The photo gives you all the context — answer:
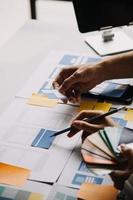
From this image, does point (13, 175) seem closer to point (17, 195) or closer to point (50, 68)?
point (17, 195)

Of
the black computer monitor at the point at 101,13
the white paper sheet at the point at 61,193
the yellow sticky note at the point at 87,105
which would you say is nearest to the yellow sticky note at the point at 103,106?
the yellow sticky note at the point at 87,105

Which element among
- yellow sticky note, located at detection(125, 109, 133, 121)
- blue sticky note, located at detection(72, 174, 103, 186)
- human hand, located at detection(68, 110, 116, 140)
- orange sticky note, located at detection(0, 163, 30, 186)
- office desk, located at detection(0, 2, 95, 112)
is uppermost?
human hand, located at detection(68, 110, 116, 140)

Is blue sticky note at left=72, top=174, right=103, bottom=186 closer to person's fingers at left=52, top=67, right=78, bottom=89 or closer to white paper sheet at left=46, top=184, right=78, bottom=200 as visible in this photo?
white paper sheet at left=46, top=184, right=78, bottom=200

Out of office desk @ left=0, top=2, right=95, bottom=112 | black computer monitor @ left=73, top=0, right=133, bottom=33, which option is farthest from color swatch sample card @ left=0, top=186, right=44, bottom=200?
black computer monitor @ left=73, top=0, right=133, bottom=33

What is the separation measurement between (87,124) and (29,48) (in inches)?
29.0

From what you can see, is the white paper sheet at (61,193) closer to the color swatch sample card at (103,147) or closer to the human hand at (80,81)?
the color swatch sample card at (103,147)

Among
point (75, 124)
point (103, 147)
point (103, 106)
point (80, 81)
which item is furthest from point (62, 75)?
point (103, 147)

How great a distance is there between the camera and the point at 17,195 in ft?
3.03

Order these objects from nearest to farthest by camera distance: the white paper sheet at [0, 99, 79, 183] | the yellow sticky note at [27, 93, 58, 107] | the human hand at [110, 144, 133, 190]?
1. the human hand at [110, 144, 133, 190]
2. the white paper sheet at [0, 99, 79, 183]
3. the yellow sticky note at [27, 93, 58, 107]

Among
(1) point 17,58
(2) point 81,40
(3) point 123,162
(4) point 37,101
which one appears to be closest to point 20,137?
(4) point 37,101

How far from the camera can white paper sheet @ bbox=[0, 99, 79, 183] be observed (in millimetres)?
1012

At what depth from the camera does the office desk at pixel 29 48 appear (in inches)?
56.3

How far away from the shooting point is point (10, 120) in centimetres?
121

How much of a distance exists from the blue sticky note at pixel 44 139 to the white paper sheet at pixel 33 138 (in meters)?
0.01
